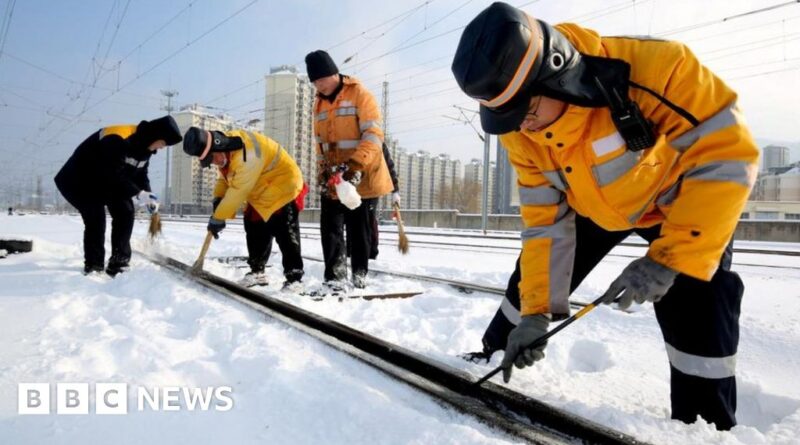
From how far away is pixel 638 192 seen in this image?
157 cm

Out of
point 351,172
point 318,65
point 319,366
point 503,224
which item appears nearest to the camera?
point 319,366

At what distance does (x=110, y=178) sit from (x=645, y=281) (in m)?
5.18

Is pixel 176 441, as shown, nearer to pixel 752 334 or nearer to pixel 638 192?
pixel 638 192

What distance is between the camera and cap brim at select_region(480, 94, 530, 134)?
140 centimetres

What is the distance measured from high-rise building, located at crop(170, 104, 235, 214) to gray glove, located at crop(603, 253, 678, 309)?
4371 cm

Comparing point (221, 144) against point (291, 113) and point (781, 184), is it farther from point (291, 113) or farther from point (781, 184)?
point (781, 184)

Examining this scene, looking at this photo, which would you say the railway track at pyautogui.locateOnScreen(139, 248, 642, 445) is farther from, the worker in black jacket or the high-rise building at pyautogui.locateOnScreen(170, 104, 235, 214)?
the high-rise building at pyautogui.locateOnScreen(170, 104, 235, 214)

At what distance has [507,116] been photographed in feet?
4.66

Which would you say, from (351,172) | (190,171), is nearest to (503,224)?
(351,172)

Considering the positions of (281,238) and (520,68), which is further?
(281,238)

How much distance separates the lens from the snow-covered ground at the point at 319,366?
54.6 inches

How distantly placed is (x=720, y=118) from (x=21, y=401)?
7.62ft

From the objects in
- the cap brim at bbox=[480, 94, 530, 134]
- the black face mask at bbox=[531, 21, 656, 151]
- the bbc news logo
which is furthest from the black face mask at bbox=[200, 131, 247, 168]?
the black face mask at bbox=[531, 21, 656, 151]

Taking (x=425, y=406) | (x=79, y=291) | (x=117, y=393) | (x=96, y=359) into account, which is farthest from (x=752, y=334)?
(x=79, y=291)
